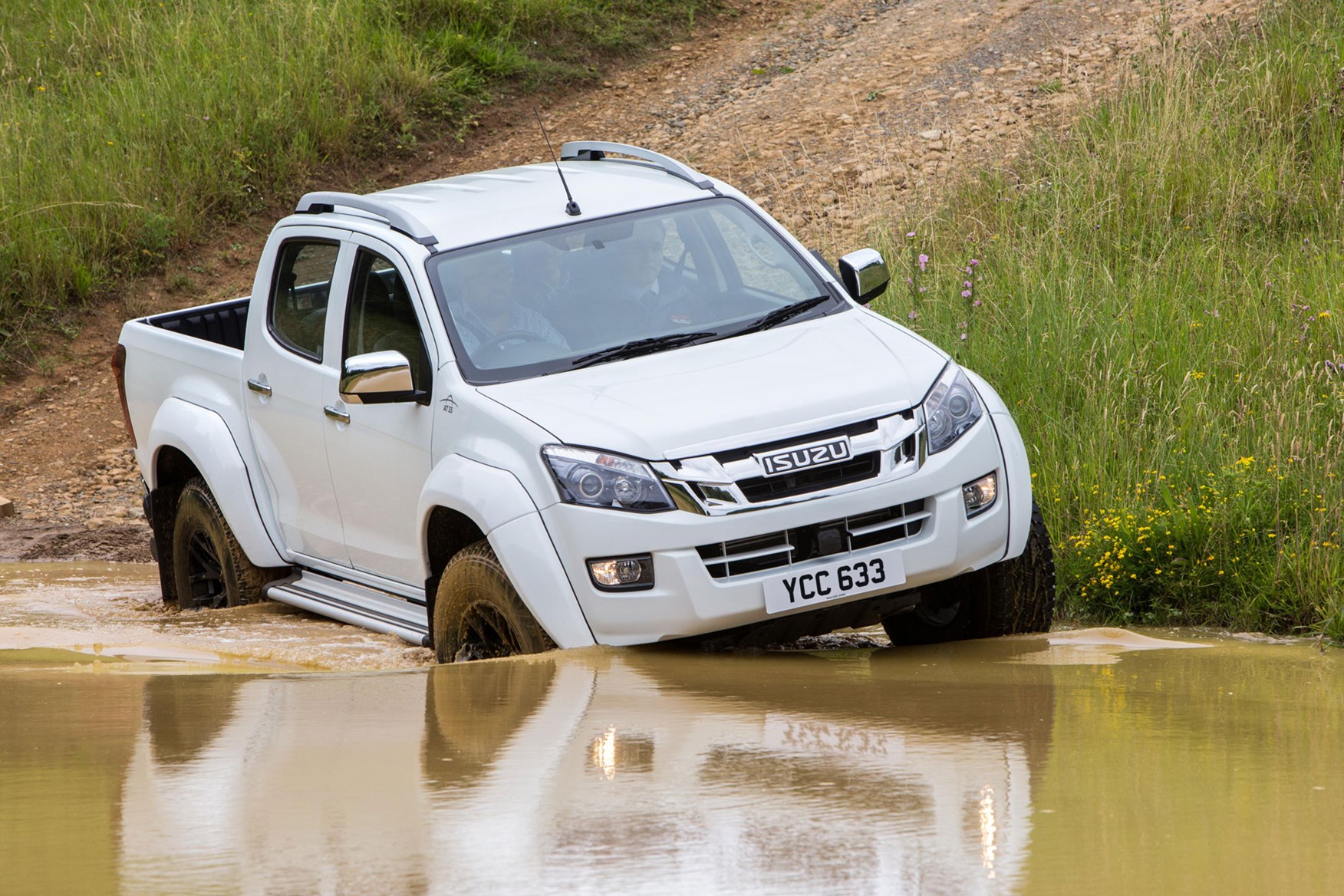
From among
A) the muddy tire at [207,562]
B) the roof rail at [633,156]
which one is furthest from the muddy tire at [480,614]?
the roof rail at [633,156]

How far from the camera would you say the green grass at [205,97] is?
1325cm

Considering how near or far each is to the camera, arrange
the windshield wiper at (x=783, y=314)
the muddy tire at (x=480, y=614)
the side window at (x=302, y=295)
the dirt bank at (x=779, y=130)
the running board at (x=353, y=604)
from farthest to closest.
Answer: the dirt bank at (x=779, y=130)
the side window at (x=302, y=295)
the running board at (x=353, y=604)
the windshield wiper at (x=783, y=314)
the muddy tire at (x=480, y=614)

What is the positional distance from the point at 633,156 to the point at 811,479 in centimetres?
245

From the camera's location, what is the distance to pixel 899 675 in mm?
4887

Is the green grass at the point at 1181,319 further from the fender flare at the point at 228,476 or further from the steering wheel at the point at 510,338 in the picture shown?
the fender flare at the point at 228,476

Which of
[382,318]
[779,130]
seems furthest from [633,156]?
[779,130]

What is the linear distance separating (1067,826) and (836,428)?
5.69ft

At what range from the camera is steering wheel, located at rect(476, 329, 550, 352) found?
223 inches

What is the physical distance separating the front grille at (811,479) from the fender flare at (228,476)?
2798 mm

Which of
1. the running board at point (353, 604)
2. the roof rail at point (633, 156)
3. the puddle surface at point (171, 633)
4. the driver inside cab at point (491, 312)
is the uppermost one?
the roof rail at point (633, 156)

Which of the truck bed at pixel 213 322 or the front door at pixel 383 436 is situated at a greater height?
the truck bed at pixel 213 322

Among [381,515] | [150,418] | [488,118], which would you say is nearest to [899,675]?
[381,515]

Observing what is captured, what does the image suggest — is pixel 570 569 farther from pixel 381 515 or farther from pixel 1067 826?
pixel 1067 826

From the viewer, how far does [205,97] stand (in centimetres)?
1428
